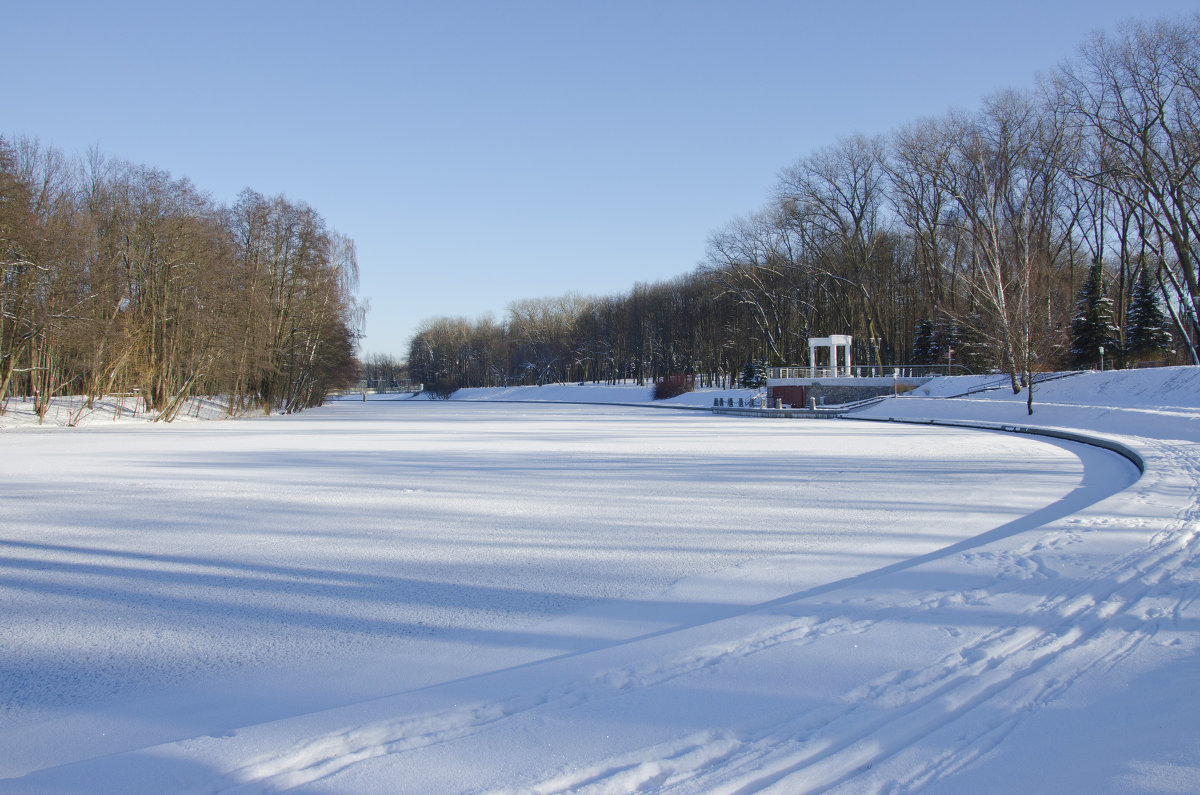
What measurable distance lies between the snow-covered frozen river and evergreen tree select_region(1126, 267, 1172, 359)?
3551 centimetres

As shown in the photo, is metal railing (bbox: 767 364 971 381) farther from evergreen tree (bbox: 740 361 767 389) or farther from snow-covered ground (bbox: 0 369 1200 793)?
snow-covered ground (bbox: 0 369 1200 793)

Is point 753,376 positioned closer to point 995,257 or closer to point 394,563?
point 995,257

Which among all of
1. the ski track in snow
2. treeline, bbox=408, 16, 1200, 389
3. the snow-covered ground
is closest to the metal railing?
treeline, bbox=408, 16, 1200, 389

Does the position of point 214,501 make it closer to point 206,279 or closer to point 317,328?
point 206,279

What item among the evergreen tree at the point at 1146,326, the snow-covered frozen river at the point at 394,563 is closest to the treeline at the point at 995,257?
A: the evergreen tree at the point at 1146,326

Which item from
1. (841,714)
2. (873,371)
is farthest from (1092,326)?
(841,714)

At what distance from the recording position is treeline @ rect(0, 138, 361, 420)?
30875mm

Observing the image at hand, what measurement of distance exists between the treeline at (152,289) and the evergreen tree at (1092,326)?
4532 centimetres

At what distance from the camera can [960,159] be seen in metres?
45.0

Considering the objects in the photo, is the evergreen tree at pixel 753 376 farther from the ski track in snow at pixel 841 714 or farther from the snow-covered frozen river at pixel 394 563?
the ski track in snow at pixel 841 714

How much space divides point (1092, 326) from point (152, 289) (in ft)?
→ 163

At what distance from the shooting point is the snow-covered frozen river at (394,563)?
4.19 m

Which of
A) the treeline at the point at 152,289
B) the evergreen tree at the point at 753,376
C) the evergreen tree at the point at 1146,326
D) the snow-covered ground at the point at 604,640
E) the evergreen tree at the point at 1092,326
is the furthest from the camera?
the evergreen tree at the point at 753,376

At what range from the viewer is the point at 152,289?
125ft
